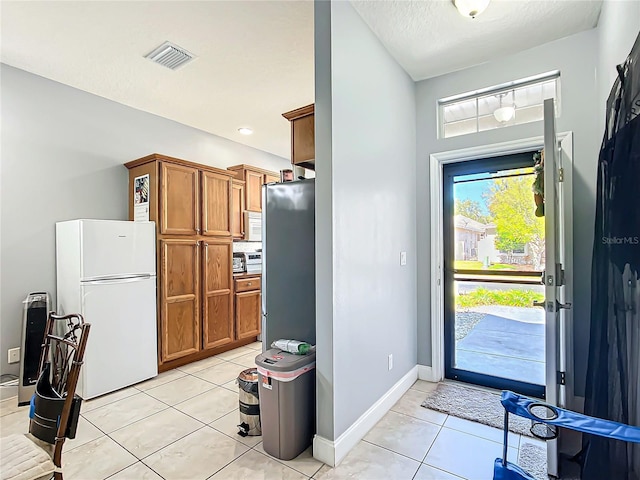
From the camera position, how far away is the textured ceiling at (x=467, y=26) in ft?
7.26

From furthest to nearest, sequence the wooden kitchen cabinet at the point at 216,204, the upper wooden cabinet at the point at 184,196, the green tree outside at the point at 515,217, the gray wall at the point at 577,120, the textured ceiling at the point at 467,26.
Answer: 1. the wooden kitchen cabinet at the point at 216,204
2. the upper wooden cabinet at the point at 184,196
3. the green tree outside at the point at 515,217
4. the gray wall at the point at 577,120
5. the textured ceiling at the point at 467,26

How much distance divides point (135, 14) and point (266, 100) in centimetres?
152

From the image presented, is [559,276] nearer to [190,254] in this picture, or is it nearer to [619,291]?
[619,291]

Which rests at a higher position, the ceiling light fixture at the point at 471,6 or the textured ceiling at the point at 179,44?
the textured ceiling at the point at 179,44

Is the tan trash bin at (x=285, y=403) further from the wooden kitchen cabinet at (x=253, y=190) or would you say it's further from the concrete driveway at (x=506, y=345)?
the wooden kitchen cabinet at (x=253, y=190)

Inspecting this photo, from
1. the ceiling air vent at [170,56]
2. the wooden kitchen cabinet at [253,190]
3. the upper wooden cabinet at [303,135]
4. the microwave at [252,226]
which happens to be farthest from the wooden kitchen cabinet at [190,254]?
the upper wooden cabinet at [303,135]

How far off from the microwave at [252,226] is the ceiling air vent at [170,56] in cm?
220

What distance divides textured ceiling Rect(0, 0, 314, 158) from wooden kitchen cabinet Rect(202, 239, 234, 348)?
1.65 metres

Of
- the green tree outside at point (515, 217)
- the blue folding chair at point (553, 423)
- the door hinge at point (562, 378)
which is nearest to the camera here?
the blue folding chair at point (553, 423)

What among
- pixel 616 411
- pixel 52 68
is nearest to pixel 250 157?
pixel 52 68

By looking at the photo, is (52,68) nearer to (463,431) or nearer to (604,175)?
(604,175)

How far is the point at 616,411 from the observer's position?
1.33 m

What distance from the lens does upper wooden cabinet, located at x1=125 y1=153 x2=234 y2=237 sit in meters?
3.43

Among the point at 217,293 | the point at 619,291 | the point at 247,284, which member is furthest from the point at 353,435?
the point at 247,284
